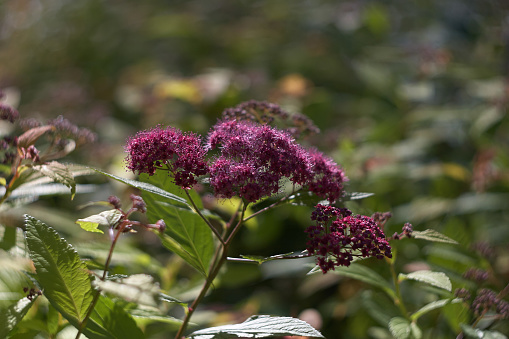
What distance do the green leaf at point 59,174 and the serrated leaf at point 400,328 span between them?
28.7 inches

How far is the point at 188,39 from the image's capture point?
3.66 meters

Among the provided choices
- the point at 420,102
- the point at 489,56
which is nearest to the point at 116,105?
the point at 420,102

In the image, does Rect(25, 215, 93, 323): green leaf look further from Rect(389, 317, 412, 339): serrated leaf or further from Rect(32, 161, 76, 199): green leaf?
Rect(389, 317, 412, 339): serrated leaf

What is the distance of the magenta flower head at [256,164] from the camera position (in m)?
0.88

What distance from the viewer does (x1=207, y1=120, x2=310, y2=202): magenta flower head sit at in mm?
880

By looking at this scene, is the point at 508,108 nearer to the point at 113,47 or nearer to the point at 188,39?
the point at 188,39

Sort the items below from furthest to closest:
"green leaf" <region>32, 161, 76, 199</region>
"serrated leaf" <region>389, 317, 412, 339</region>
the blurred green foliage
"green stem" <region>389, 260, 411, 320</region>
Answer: the blurred green foliage, "green stem" <region>389, 260, 411, 320</region>, "serrated leaf" <region>389, 317, 412, 339</region>, "green leaf" <region>32, 161, 76, 199</region>

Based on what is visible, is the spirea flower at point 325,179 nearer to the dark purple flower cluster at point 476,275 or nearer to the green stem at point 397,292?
the green stem at point 397,292

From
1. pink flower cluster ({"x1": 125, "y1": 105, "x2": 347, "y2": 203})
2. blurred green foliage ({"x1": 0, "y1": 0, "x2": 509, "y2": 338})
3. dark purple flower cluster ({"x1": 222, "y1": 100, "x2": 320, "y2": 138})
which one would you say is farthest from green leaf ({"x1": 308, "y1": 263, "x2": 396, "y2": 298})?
dark purple flower cluster ({"x1": 222, "y1": 100, "x2": 320, "y2": 138})

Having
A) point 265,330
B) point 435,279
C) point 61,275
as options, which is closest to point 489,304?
point 435,279

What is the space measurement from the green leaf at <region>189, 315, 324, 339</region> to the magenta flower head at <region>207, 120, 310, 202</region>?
225mm

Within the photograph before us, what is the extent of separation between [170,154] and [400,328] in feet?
2.08

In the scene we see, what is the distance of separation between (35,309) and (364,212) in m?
0.80

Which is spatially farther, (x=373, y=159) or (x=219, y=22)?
(x=219, y=22)
